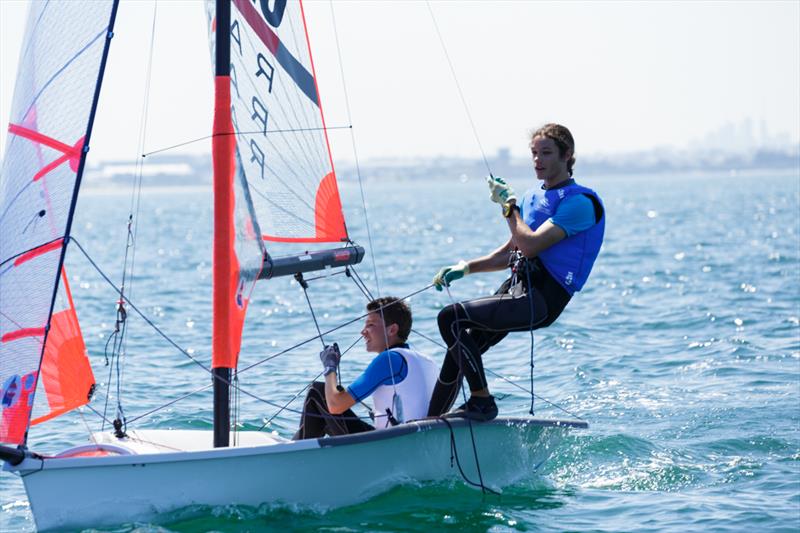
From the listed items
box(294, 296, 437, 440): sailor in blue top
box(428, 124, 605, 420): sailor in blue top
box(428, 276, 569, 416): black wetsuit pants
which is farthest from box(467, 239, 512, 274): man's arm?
box(294, 296, 437, 440): sailor in blue top

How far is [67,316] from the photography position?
18.1 ft

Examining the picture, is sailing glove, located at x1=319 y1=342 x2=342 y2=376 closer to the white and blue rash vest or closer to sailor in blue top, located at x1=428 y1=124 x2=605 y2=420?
the white and blue rash vest

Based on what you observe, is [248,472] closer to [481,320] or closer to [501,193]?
[481,320]

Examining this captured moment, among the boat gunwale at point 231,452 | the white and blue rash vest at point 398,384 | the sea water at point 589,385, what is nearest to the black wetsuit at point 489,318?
the white and blue rash vest at point 398,384

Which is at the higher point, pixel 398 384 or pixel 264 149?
pixel 264 149

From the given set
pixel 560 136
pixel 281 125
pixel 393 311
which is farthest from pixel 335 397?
pixel 560 136

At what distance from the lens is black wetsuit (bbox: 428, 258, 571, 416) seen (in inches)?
216

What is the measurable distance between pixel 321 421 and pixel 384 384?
400 mm

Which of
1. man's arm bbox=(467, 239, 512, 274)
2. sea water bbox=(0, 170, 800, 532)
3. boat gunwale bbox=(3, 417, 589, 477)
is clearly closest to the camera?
boat gunwale bbox=(3, 417, 589, 477)

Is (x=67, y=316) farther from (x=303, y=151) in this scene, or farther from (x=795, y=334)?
(x=795, y=334)

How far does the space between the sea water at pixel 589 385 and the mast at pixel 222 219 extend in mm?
388

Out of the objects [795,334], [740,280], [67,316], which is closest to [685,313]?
[795,334]

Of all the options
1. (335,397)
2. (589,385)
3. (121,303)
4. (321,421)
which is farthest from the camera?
(589,385)

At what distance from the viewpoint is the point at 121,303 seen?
5.64m
